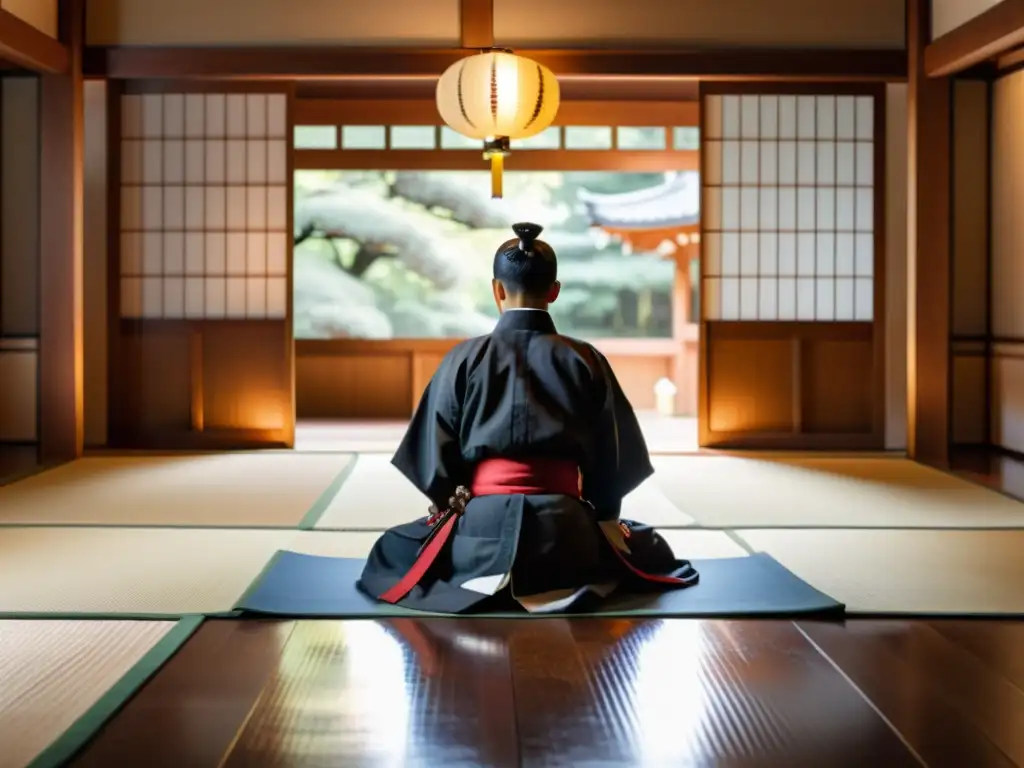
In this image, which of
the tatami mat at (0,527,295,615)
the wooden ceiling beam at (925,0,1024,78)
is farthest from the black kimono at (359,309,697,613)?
the wooden ceiling beam at (925,0,1024,78)

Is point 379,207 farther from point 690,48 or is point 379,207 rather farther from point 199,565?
point 199,565

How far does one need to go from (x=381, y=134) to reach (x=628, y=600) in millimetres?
7894

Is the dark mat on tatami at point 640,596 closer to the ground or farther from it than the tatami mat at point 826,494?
closer to the ground

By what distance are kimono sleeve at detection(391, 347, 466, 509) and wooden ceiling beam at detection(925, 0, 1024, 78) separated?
10.6 ft

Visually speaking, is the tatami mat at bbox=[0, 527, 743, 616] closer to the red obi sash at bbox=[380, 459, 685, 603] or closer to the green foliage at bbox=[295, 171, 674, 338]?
the red obi sash at bbox=[380, 459, 685, 603]

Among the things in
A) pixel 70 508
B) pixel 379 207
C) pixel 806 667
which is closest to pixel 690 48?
pixel 70 508

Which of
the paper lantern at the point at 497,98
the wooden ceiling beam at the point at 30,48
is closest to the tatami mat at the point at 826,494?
the paper lantern at the point at 497,98

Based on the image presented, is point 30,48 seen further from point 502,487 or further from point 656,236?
point 656,236

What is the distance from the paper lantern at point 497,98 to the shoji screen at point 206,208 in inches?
48.5

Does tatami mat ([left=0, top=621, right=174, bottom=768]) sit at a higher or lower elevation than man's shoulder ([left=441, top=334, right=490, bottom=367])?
lower

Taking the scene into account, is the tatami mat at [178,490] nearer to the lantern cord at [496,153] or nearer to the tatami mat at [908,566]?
the lantern cord at [496,153]

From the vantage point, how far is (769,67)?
580cm

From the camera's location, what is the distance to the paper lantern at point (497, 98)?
5.24 metres

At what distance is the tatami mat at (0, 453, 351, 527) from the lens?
3883 mm
